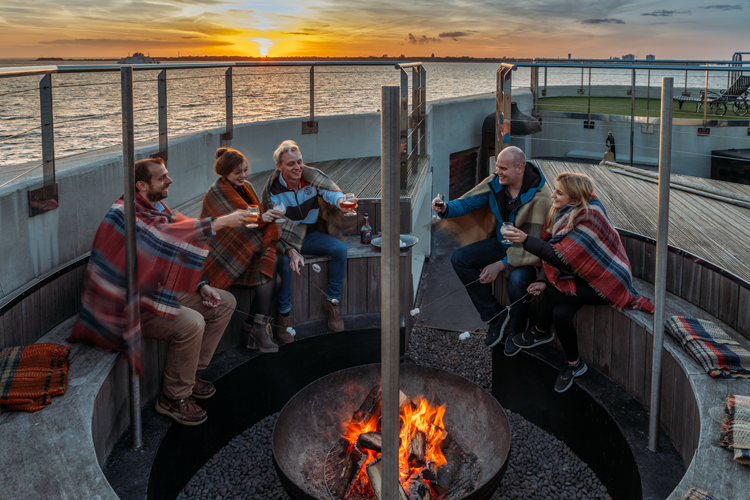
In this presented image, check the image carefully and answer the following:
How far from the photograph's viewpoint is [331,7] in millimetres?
29125

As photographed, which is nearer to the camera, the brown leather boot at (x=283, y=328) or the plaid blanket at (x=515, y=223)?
the plaid blanket at (x=515, y=223)

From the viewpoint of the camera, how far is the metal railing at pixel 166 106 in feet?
9.57

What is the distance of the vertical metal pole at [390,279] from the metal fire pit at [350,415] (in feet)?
4.75

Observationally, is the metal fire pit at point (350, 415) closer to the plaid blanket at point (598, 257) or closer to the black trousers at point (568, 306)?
the black trousers at point (568, 306)

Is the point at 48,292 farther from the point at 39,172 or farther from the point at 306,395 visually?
the point at 306,395

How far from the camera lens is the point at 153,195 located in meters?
2.89

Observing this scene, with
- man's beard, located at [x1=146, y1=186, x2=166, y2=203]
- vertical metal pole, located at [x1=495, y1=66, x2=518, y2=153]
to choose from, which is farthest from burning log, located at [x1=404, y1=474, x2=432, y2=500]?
vertical metal pole, located at [x1=495, y1=66, x2=518, y2=153]

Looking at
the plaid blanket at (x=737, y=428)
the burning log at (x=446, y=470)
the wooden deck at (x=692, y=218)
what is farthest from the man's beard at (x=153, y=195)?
the wooden deck at (x=692, y=218)

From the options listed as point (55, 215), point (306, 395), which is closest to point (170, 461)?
point (306, 395)

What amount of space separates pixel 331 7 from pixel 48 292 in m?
29.0

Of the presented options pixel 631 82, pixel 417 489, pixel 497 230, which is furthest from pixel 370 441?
pixel 631 82

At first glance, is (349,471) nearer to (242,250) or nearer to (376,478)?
(376,478)

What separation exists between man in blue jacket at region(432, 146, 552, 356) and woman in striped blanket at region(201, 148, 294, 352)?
1.11 m

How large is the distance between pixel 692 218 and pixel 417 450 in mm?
3047
